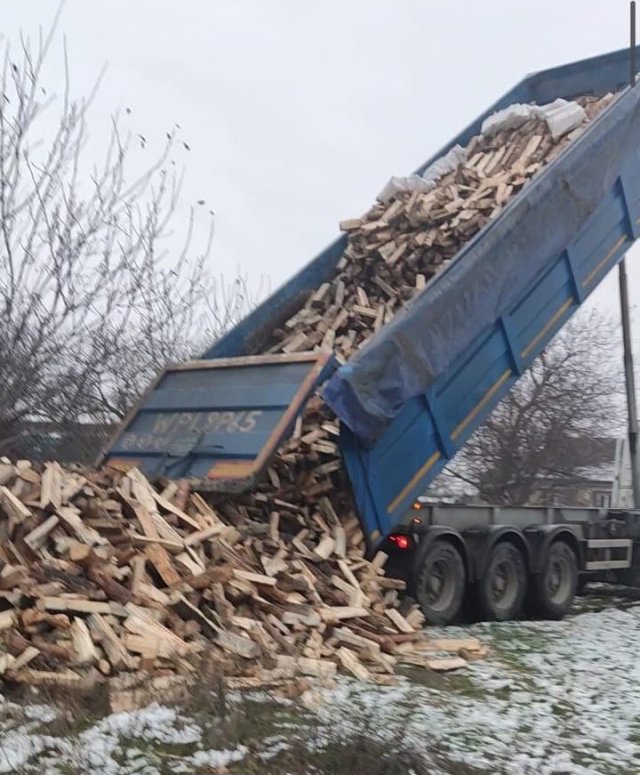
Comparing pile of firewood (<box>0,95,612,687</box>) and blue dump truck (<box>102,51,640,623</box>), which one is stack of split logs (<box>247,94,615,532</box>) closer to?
pile of firewood (<box>0,95,612,687</box>)

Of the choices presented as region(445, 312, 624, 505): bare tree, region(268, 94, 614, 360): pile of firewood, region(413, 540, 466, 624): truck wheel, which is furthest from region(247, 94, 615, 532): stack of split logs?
region(445, 312, 624, 505): bare tree

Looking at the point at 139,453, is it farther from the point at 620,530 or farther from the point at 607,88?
the point at 607,88

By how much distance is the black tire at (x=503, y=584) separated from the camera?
31.1 ft

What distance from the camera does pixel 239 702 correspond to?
5.21m

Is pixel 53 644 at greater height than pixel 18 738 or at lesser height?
greater

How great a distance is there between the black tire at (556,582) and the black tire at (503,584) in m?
0.19

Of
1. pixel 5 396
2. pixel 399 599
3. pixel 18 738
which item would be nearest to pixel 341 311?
pixel 399 599

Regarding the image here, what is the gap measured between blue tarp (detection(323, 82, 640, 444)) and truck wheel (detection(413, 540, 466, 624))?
1764mm

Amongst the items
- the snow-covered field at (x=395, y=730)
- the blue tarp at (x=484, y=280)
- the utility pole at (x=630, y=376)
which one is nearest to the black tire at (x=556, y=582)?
the utility pole at (x=630, y=376)

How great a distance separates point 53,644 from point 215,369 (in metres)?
3.47

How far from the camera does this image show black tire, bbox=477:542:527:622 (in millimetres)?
9477

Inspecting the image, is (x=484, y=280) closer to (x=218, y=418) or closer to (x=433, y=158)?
(x=218, y=418)

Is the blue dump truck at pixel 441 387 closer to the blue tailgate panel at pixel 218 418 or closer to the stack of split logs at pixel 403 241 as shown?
the blue tailgate panel at pixel 218 418

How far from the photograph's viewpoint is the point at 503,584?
9930 mm
